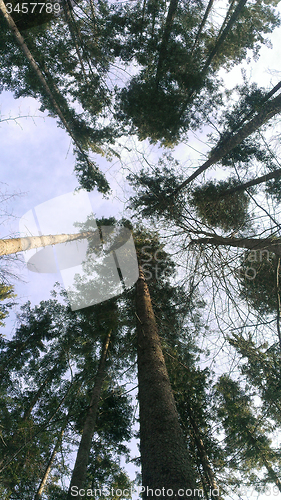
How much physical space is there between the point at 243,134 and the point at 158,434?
5.83 metres

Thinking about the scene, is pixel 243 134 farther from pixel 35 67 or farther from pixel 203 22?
pixel 35 67

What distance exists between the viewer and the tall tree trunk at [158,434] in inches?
86.2

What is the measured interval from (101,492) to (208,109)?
449 inches

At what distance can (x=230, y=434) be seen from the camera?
24.4 ft

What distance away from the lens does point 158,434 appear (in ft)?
8.77

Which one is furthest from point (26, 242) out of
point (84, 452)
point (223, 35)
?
point (223, 35)

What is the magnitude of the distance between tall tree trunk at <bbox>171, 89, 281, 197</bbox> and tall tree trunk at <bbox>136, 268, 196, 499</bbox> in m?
4.11

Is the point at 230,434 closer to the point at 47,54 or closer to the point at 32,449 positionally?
the point at 32,449

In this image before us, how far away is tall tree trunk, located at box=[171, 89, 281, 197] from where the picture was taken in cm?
478

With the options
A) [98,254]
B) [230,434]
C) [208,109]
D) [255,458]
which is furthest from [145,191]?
[255,458]

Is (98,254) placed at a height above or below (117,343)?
above

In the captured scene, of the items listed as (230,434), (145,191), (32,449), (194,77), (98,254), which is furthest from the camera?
(98,254)

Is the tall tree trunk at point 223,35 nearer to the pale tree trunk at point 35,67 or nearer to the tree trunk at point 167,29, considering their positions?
the tree trunk at point 167,29

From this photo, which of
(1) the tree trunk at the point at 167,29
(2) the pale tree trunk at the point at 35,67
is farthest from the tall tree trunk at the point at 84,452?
(1) the tree trunk at the point at 167,29
